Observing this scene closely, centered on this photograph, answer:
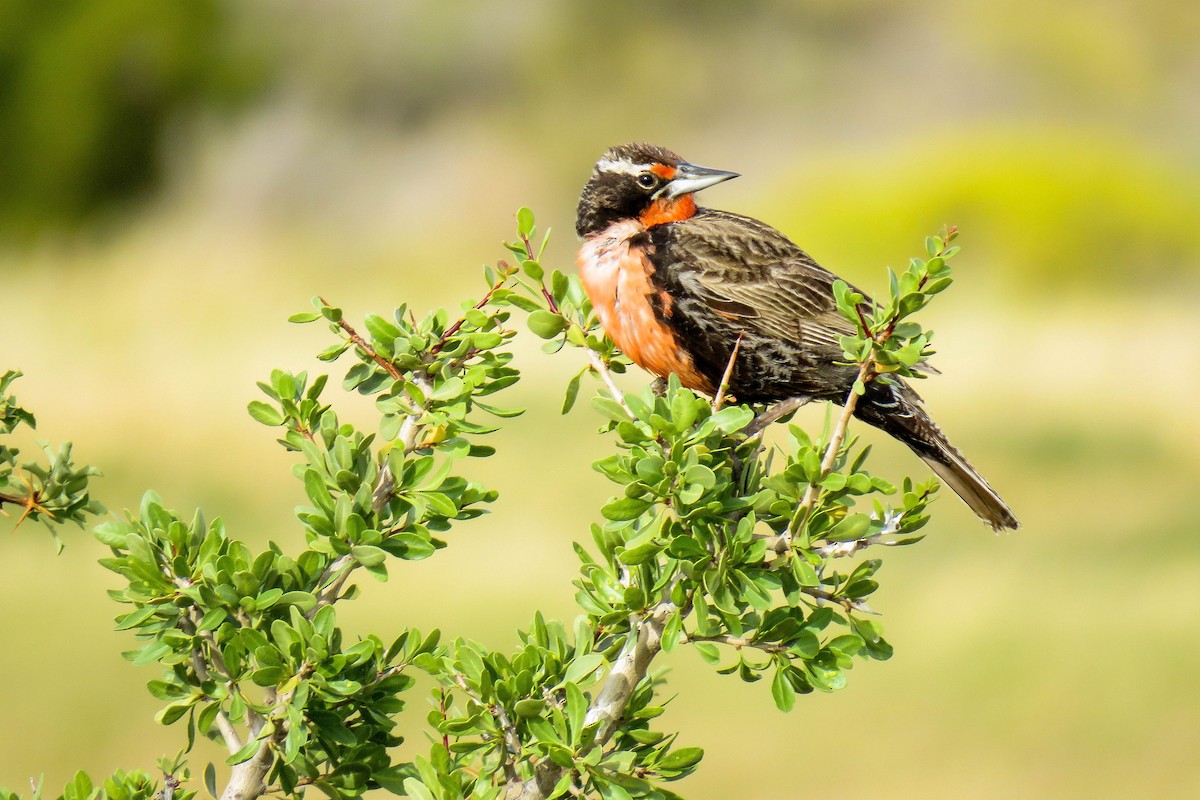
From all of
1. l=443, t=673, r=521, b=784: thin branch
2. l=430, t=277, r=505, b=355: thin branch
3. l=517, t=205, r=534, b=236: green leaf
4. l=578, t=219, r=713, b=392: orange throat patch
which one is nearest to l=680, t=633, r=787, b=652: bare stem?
l=443, t=673, r=521, b=784: thin branch

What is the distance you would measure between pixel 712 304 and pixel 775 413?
33cm

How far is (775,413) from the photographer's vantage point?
217 centimetres

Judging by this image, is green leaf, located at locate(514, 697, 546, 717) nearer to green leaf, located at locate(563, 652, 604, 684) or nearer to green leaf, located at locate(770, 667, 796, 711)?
green leaf, located at locate(563, 652, 604, 684)

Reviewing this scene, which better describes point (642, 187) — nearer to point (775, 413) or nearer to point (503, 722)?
point (775, 413)

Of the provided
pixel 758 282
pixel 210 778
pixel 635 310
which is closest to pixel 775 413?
pixel 635 310

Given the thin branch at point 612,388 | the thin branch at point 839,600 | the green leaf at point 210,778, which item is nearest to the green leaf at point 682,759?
the thin branch at point 839,600

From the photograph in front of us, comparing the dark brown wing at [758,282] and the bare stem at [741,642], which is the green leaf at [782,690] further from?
the dark brown wing at [758,282]

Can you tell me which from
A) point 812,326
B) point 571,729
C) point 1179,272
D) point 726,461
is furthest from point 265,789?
point 1179,272

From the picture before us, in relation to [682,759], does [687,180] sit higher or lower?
higher

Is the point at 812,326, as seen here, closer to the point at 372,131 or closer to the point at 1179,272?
the point at 1179,272

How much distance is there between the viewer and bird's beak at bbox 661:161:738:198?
251 centimetres

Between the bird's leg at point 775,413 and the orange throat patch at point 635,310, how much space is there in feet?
0.51

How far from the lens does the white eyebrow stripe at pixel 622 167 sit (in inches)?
101

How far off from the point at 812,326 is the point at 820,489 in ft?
3.38
